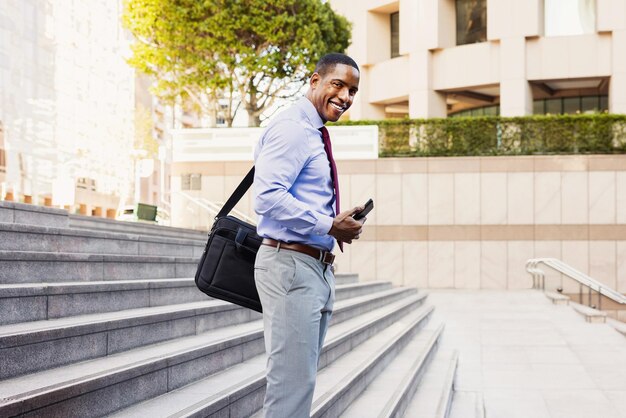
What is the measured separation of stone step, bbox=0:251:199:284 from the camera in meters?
4.78

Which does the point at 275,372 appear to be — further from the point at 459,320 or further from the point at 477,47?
the point at 477,47

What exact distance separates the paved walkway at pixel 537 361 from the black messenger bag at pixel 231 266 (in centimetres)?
463

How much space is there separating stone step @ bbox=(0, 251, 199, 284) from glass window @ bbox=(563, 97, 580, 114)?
24721 mm

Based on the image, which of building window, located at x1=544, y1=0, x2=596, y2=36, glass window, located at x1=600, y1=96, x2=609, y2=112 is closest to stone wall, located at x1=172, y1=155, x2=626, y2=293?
building window, located at x1=544, y1=0, x2=596, y2=36

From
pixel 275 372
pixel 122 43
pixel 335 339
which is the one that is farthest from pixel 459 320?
pixel 122 43

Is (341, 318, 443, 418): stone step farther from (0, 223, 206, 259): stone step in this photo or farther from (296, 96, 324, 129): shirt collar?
(296, 96, 324, 129): shirt collar

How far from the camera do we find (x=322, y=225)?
10.00ft

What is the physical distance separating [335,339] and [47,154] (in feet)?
112

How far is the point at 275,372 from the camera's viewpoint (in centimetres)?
304

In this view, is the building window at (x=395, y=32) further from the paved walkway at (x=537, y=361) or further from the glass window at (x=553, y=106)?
the paved walkway at (x=537, y=361)

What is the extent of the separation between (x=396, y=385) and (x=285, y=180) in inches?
167

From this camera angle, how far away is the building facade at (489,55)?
25500 mm

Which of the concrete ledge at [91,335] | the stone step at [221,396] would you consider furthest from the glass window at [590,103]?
the concrete ledge at [91,335]

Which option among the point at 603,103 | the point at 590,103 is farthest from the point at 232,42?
the point at 603,103
